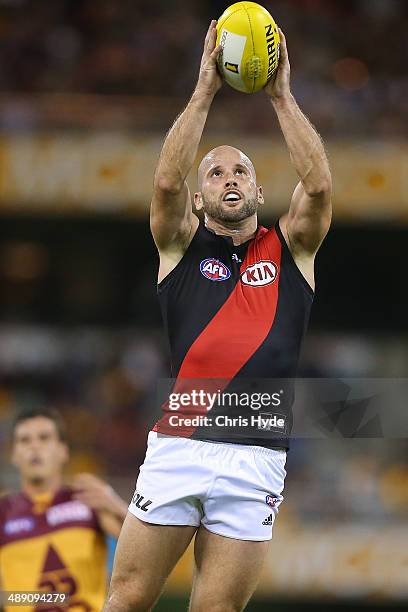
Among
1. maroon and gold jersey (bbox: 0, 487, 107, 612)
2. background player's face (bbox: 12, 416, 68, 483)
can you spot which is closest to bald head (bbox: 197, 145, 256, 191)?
background player's face (bbox: 12, 416, 68, 483)

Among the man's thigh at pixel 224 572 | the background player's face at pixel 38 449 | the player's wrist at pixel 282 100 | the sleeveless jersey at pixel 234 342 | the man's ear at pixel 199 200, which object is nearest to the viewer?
the man's thigh at pixel 224 572

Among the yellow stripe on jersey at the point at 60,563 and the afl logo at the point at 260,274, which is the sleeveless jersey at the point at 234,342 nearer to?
the afl logo at the point at 260,274

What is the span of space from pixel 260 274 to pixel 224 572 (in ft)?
4.17

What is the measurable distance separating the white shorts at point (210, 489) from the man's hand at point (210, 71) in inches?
58.4

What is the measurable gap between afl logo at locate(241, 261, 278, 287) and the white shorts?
716mm

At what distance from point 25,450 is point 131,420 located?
17.8 ft

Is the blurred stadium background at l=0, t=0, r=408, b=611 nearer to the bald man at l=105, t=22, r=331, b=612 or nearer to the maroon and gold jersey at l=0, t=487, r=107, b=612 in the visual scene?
the maroon and gold jersey at l=0, t=487, r=107, b=612

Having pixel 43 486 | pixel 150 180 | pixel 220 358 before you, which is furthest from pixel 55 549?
pixel 150 180

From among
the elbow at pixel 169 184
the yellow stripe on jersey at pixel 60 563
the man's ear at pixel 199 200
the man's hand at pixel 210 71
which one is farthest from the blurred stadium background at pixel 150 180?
the man's hand at pixel 210 71

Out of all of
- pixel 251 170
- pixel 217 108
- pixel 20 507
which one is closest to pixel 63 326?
pixel 217 108

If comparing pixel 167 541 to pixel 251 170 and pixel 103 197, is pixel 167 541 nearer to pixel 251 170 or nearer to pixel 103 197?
pixel 251 170

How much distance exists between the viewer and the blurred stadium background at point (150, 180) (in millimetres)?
10586

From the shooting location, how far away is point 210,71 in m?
4.57

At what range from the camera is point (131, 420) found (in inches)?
473
